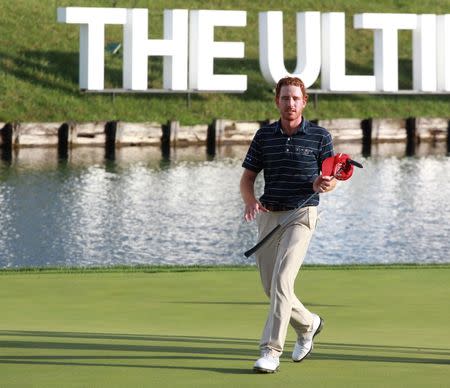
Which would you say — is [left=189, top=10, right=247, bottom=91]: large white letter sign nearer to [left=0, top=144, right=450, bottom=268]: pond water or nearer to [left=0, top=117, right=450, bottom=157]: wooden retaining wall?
[left=0, top=117, right=450, bottom=157]: wooden retaining wall

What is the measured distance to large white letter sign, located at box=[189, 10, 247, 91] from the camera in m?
60.5

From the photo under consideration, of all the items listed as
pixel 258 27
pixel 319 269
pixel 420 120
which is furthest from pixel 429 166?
pixel 319 269

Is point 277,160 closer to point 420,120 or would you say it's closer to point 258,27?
point 420,120

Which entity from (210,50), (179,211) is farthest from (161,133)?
(179,211)

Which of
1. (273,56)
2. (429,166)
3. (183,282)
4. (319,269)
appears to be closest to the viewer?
(183,282)

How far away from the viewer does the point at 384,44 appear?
2491 inches

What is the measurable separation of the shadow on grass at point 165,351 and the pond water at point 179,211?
51.7 ft

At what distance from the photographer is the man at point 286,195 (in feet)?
36.5

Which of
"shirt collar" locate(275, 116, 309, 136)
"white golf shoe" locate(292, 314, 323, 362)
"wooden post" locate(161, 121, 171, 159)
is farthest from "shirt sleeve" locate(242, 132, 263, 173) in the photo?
"wooden post" locate(161, 121, 171, 159)

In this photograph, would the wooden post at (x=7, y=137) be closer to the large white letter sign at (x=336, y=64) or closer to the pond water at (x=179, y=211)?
the pond water at (x=179, y=211)

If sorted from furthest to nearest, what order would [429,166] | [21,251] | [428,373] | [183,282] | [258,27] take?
[258,27]
[429,166]
[21,251]
[183,282]
[428,373]

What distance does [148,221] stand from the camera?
118 ft

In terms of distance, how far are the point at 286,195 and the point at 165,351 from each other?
5.16 feet

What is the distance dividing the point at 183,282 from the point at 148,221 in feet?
62.0
